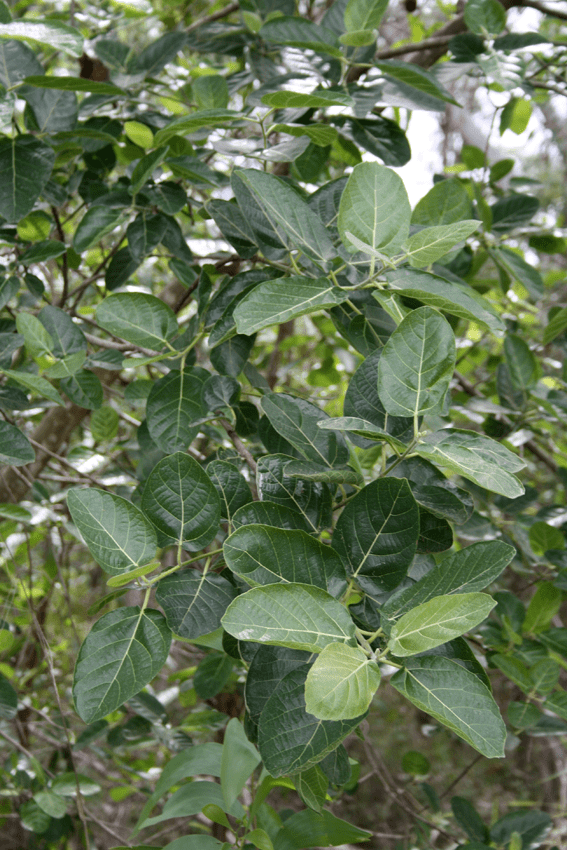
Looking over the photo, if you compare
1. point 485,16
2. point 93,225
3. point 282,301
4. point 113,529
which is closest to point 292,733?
point 113,529

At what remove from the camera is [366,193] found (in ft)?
1.76

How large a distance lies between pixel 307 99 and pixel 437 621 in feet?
1.75

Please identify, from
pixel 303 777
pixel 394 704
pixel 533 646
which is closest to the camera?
pixel 303 777

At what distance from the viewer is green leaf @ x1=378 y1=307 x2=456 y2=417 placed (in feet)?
1.50

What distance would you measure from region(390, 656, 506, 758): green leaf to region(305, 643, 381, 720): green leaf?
4cm

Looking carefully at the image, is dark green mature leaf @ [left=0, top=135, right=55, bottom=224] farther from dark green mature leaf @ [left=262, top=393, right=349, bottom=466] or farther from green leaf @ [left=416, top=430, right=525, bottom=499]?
green leaf @ [left=416, top=430, right=525, bottom=499]

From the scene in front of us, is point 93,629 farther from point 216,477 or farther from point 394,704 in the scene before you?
point 394,704

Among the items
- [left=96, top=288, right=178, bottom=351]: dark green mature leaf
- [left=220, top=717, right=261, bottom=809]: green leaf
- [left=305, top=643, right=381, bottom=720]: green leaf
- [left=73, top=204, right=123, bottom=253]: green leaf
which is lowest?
[left=220, top=717, right=261, bottom=809]: green leaf

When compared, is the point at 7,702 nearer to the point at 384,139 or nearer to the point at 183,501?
the point at 183,501

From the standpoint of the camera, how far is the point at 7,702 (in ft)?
2.64

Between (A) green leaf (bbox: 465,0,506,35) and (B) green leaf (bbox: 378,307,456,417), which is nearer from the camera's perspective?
(B) green leaf (bbox: 378,307,456,417)

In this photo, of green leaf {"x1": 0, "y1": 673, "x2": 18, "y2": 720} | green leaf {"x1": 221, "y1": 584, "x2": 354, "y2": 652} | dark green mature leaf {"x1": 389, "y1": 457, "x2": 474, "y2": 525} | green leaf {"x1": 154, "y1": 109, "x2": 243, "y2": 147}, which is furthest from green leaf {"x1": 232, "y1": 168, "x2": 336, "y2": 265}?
green leaf {"x1": 0, "y1": 673, "x2": 18, "y2": 720}

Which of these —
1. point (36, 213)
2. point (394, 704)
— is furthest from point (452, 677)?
point (394, 704)

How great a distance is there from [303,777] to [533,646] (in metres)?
0.49
